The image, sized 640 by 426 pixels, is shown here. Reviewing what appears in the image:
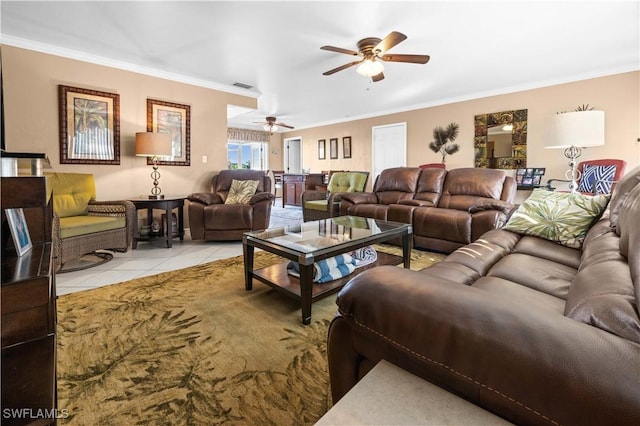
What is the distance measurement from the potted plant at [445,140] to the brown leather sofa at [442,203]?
2207mm

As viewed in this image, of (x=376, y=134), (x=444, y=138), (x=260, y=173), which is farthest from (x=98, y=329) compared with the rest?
(x=376, y=134)

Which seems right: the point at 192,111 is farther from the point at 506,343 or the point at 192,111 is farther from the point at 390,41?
the point at 506,343

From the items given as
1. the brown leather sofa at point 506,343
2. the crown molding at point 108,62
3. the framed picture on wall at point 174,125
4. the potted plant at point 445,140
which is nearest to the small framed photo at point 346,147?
the potted plant at point 445,140

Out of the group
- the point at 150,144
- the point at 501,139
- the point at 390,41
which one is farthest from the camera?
the point at 501,139

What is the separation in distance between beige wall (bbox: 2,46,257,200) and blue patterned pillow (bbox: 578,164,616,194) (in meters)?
5.10

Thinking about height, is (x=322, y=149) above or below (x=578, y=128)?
above

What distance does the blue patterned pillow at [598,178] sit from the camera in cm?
382

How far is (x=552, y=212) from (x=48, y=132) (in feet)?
16.1

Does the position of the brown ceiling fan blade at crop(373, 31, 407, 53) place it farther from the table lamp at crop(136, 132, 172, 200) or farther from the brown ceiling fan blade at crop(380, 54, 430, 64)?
the table lamp at crop(136, 132, 172, 200)

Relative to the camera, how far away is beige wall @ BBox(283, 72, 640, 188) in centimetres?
420

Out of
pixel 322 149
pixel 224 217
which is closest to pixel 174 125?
pixel 224 217

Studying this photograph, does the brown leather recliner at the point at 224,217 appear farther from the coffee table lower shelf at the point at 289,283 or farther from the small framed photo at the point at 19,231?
the small framed photo at the point at 19,231

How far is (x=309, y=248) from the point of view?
187 centimetres

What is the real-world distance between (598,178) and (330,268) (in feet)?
13.2
